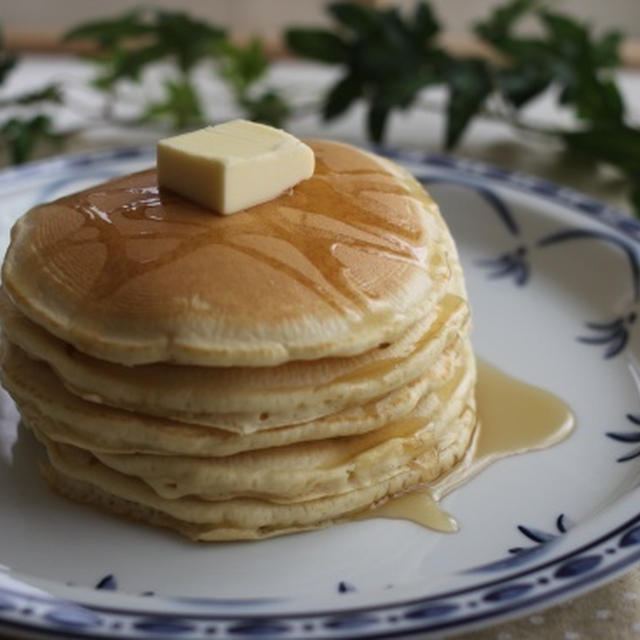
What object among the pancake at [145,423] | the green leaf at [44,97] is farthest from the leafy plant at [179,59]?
the pancake at [145,423]

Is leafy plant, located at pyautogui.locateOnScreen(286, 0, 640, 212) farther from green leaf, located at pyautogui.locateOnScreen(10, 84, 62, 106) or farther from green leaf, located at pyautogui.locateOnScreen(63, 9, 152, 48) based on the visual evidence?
green leaf, located at pyautogui.locateOnScreen(10, 84, 62, 106)

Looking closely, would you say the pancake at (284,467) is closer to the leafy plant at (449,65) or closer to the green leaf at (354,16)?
the leafy plant at (449,65)

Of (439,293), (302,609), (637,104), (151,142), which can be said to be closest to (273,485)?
(302,609)

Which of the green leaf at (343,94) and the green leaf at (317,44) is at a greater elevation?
the green leaf at (317,44)

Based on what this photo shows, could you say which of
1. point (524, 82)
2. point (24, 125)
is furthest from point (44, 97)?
point (524, 82)

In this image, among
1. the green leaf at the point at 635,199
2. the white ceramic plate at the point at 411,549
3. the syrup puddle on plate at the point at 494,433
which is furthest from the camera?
the green leaf at the point at 635,199

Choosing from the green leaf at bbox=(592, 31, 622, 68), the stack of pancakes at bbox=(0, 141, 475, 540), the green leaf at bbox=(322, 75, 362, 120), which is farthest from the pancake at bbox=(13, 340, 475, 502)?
→ the green leaf at bbox=(592, 31, 622, 68)
